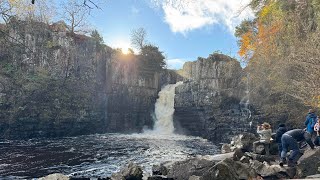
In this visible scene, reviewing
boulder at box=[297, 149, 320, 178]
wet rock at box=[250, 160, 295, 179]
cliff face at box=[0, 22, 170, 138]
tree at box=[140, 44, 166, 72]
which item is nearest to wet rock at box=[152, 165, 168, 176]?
wet rock at box=[250, 160, 295, 179]

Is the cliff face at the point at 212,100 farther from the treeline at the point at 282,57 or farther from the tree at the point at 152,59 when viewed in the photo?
the tree at the point at 152,59

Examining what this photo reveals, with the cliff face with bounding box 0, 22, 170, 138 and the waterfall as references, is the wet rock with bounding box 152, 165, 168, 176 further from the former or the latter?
the waterfall

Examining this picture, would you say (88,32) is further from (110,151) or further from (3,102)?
(110,151)

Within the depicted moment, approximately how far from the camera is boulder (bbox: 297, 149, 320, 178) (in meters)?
11.5

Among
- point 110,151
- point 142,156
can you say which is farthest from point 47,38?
point 142,156

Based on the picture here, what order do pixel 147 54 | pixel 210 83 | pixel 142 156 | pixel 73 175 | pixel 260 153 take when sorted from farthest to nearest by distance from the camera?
1. pixel 147 54
2. pixel 210 83
3. pixel 142 156
4. pixel 73 175
5. pixel 260 153

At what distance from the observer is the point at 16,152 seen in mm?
23406

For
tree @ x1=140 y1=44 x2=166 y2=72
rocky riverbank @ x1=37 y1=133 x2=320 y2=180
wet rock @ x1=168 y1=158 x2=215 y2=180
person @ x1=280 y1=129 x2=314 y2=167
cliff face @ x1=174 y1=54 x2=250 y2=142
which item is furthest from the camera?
→ tree @ x1=140 y1=44 x2=166 y2=72

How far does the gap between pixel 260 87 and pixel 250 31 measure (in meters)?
13.8

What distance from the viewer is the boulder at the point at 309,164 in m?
11.5

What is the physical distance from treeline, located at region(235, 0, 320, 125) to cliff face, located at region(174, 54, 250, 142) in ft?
14.1

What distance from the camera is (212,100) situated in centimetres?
4056

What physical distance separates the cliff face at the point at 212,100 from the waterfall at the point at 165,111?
117 centimetres

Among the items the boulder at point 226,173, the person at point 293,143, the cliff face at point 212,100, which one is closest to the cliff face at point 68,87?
the cliff face at point 212,100
